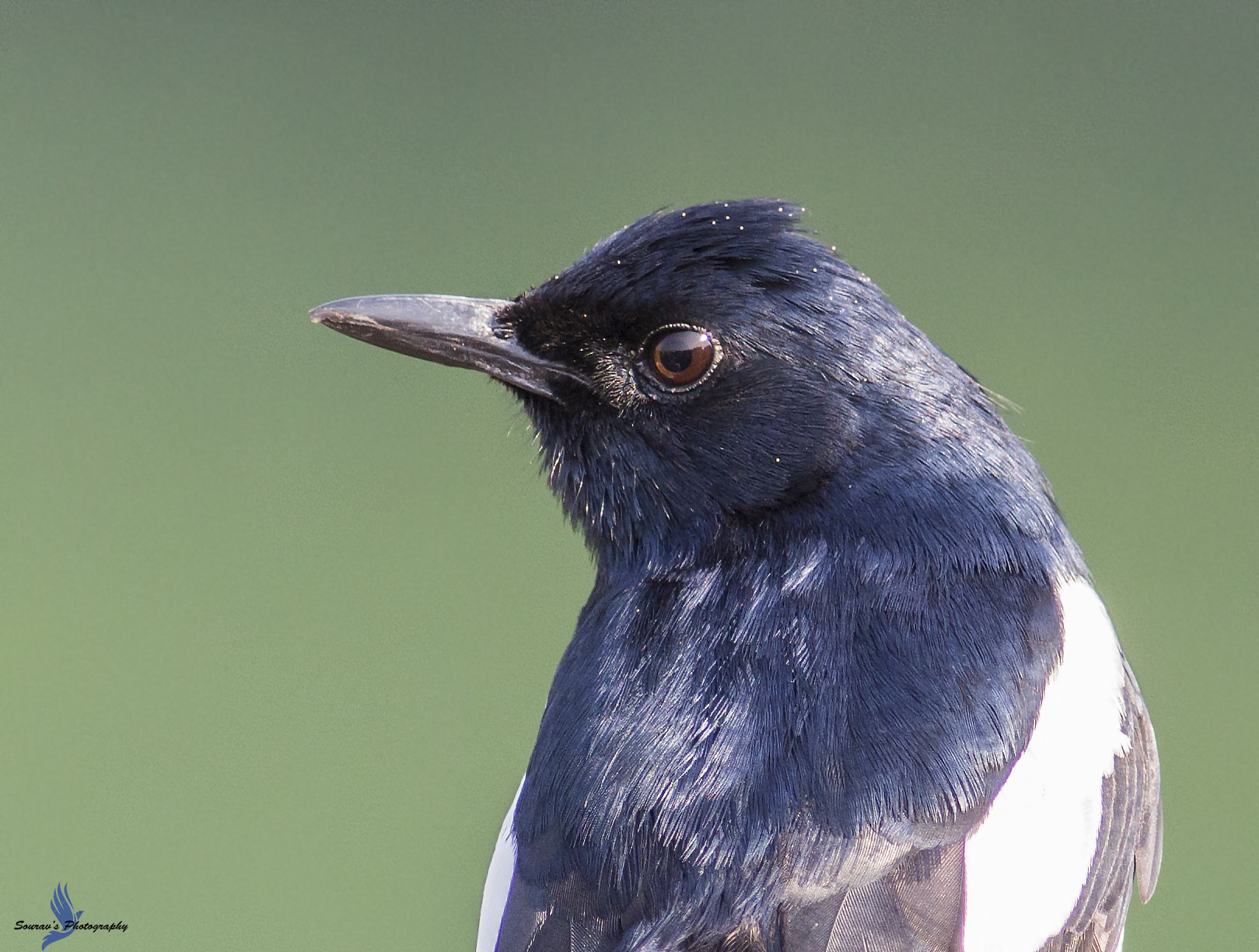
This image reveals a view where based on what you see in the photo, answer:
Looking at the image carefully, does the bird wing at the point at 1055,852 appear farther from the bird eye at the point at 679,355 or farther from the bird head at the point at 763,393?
the bird eye at the point at 679,355

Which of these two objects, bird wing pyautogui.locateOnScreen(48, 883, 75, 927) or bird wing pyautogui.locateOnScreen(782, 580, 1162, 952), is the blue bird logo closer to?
bird wing pyautogui.locateOnScreen(48, 883, 75, 927)

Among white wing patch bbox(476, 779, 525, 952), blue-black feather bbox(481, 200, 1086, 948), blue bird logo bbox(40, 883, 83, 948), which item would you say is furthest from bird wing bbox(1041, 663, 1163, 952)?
blue bird logo bbox(40, 883, 83, 948)

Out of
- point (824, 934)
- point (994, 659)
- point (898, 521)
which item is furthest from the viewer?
point (898, 521)

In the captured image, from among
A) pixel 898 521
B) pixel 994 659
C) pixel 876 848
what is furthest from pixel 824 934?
pixel 898 521

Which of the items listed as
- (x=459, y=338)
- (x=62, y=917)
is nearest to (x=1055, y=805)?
(x=459, y=338)

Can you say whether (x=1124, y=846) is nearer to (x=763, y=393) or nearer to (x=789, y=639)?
(x=789, y=639)

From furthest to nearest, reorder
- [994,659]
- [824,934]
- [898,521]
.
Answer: [898,521], [994,659], [824,934]

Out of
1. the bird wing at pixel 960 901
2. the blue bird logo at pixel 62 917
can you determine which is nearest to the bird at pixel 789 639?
the bird wing at pixel 960 901

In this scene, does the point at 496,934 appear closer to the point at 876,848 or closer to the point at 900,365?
the point at 876,848
